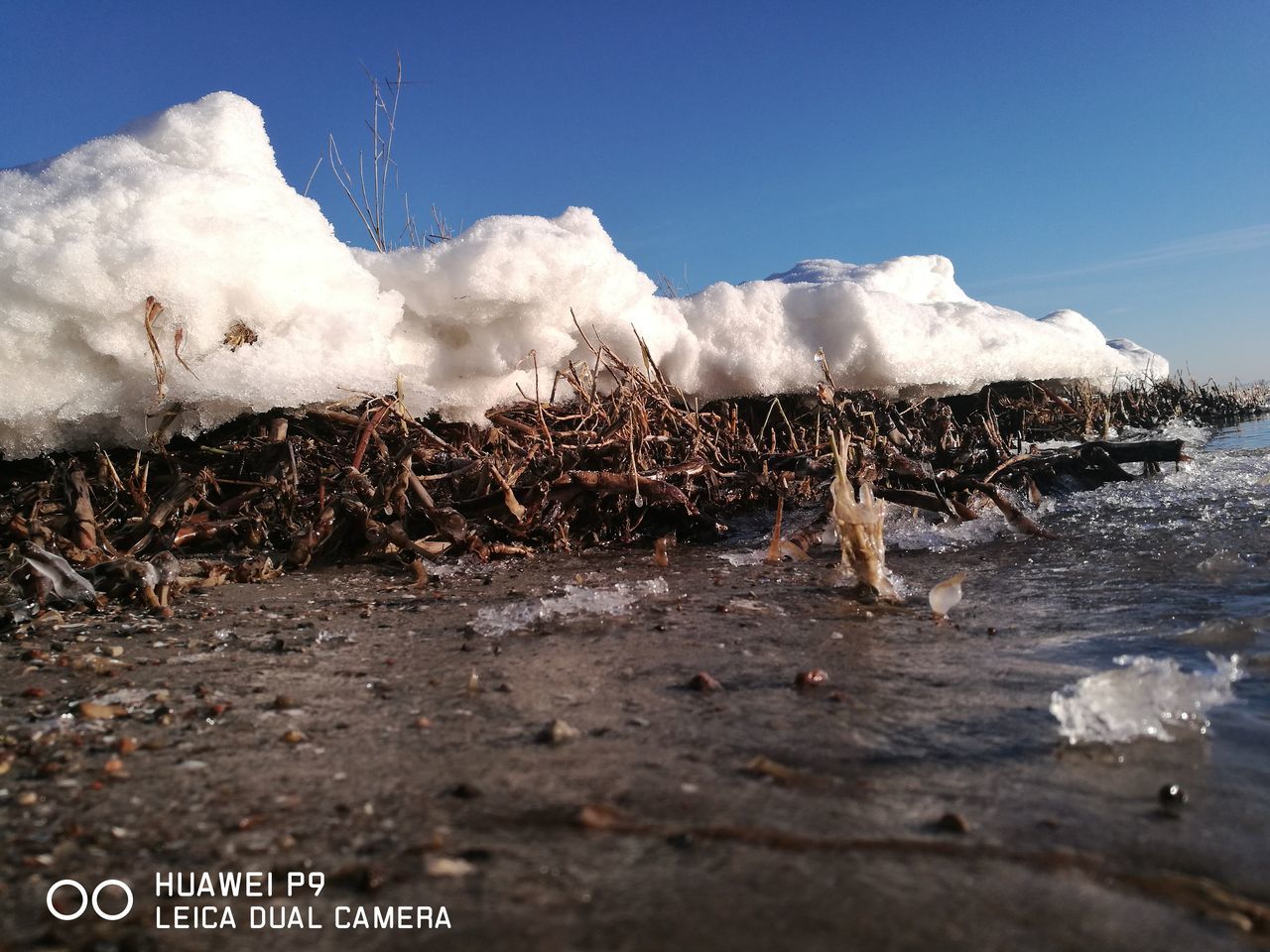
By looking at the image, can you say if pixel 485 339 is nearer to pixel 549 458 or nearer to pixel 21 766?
pixel 549 458

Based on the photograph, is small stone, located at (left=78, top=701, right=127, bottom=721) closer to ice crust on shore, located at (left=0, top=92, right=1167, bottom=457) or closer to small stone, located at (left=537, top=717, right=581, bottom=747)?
small stone, located at (left=537, top=717, right=581, bottom=747)

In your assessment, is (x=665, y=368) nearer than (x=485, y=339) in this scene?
No

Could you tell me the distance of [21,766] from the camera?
127 centimetres

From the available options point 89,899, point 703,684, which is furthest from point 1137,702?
point 89,899

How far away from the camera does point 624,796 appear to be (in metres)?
1.13

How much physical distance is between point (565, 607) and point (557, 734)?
2.95 ft

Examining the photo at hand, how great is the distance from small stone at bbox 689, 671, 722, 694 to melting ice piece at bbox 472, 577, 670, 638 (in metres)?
0.59

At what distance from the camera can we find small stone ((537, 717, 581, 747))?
132 centimetres

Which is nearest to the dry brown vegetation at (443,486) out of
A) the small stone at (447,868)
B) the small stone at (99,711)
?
the small stone at (99,711)

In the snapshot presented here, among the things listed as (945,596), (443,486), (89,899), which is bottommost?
(89,899)

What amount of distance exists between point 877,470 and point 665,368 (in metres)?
1.21

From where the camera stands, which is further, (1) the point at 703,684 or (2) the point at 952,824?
(1) the point at 703,684

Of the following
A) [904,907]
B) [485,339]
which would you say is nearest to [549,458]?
[485,339]

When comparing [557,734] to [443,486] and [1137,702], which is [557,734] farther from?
[443,486]
